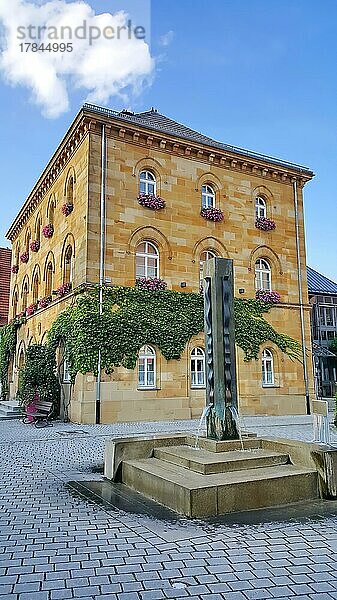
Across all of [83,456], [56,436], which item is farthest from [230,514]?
[56,436]

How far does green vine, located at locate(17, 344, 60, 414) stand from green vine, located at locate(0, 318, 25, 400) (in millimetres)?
8905

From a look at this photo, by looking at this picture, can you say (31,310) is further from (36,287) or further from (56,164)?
(56,164)

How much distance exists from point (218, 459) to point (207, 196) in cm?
1620

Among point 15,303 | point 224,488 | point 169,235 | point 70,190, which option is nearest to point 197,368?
point 169,235

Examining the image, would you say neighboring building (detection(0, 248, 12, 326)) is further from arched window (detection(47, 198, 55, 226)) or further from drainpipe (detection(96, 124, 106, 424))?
drainpipe (detection(96, 124, 106, 424))

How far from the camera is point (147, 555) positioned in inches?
178

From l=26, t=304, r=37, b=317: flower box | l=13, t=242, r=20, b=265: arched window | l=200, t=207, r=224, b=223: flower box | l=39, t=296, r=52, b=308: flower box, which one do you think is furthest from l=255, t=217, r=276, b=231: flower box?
l=13, t=242, r=20, b=265: arched window

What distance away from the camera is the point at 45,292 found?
77.8 feet

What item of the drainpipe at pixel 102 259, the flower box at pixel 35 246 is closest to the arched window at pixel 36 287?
the flower box at pixel 35 246

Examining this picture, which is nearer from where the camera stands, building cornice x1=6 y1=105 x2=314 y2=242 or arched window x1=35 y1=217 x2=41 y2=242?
building cornice x1=6 y1=105 x2=314 y2=242

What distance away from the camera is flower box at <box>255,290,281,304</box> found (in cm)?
2180

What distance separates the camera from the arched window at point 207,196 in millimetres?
21547

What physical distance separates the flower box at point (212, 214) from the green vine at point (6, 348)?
1259 centimetres

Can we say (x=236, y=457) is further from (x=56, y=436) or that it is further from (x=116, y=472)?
(x=56, y=436)
